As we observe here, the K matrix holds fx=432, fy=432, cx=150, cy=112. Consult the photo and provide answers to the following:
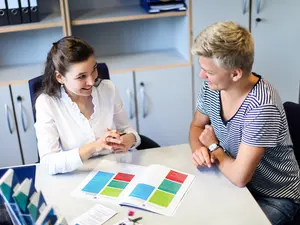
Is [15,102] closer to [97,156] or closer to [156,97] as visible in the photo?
[156,97]

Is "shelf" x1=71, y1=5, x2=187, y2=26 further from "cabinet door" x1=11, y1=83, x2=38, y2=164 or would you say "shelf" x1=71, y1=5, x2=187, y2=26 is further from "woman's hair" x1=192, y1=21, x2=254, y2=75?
"woman's hair" x1=192, y1=21, x2=254, y2=75

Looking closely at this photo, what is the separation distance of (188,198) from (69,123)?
65 cm

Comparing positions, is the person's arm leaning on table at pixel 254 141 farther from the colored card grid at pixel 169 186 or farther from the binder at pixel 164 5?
the binder at pixel 164 5

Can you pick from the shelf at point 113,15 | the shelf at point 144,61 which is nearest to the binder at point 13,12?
the shelf at point 113,15

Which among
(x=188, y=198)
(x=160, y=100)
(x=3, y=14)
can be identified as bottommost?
(x=160, y=100)

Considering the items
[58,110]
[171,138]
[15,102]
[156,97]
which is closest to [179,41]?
[156,97]

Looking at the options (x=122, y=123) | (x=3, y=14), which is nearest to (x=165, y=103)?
(x=122, y=123)

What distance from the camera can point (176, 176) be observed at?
Answer: 160cm

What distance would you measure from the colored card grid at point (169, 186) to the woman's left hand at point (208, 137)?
0.27 meters

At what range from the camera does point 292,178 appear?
168cm

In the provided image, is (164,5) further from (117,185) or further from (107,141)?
(117,185)

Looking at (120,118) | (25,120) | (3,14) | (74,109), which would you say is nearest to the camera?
(74,109)

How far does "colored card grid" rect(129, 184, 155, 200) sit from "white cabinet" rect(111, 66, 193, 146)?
140 centimetres

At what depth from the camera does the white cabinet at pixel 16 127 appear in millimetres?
2748
